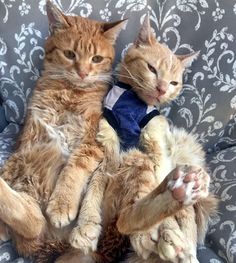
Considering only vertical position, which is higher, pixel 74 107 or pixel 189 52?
pixel 189 52

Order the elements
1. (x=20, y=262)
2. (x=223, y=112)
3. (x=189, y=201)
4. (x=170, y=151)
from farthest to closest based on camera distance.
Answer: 1. (x=223, y=112)
2. (x=170, y=151)
3. (x=20, y=262)
4. (x=189, y=201)

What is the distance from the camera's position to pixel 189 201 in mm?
1192

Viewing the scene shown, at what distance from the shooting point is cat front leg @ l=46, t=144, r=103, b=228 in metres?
1.37

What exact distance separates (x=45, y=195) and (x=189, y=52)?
779 mm

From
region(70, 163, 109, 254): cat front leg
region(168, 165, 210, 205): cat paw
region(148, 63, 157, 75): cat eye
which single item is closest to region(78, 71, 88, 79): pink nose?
region(148, 63, 157, 75): cat eye

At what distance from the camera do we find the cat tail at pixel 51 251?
1352 mm

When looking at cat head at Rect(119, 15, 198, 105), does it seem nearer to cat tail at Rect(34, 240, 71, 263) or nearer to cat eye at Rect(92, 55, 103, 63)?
cat eye at Rect(92, 55, 103, 63)

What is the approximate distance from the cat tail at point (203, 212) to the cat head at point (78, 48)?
0.54m

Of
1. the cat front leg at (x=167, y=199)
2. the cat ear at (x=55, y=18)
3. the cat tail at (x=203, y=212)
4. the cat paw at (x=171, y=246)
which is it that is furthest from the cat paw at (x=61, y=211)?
the cat ear at (x=55, y=18)

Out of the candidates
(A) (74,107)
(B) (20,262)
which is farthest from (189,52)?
(B) (20,262)

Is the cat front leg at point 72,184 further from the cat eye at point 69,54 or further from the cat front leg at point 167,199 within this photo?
the cat eye at point 69,54

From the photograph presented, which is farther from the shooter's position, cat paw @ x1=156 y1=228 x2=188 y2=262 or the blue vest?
the blue vest

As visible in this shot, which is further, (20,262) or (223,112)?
(223,112)

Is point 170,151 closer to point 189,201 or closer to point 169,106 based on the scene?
point 169,106
